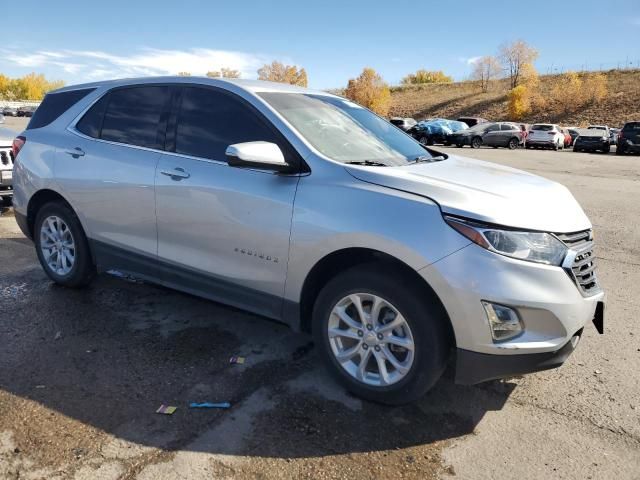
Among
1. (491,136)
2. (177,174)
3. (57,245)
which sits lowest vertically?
(57,245)

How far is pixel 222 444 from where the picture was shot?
2744 millimetres

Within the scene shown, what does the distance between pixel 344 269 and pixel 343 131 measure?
42.6 inches

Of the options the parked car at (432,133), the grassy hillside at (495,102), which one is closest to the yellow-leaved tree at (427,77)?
the grassy hillside at (495,102)

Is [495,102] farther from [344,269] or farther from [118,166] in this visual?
[344,269]

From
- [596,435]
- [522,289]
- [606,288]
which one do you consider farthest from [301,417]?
[606,288]

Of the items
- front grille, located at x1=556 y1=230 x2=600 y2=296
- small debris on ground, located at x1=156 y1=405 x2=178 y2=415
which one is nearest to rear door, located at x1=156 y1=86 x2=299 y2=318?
small debris on ground, located at x1=156 y1=405 x2=178 y2=415

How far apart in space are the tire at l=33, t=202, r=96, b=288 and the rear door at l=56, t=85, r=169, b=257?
18 centimetres

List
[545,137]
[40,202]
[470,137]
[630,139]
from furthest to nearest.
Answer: [470,137] → [545,137] → [630,139] → [40,202]

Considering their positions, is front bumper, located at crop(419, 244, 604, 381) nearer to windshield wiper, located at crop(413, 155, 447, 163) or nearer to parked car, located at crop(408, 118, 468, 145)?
windshield wiper, located at crop(413, 155, 447, 163)

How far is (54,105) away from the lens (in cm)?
495

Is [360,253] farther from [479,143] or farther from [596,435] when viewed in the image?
[479,143]

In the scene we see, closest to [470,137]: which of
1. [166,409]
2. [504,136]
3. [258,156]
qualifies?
[504,136]

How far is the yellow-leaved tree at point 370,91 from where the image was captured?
7905 cm

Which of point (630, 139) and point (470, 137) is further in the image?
point (470, 137)
